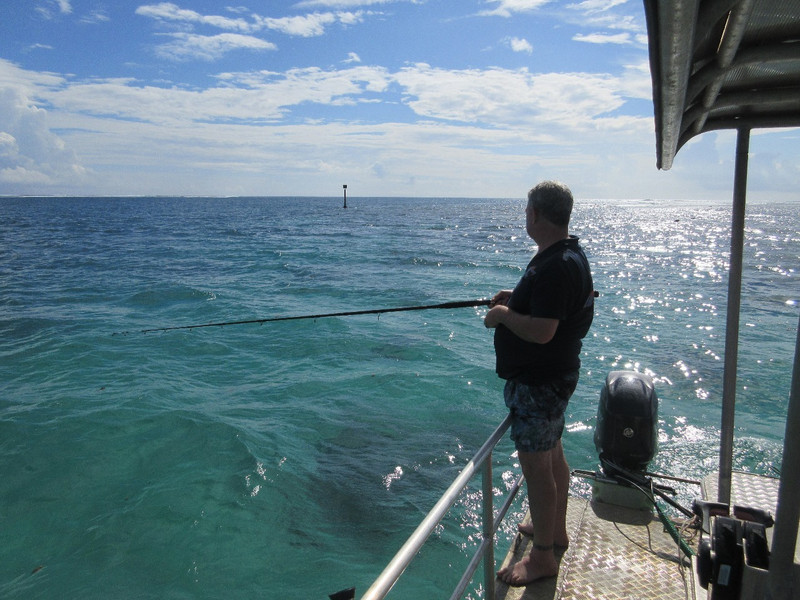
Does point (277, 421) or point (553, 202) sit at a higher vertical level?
point (553, 202)

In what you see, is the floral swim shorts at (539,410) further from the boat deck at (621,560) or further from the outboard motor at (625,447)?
the outboard motor at (625,447)

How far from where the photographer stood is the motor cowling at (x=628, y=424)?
4.17 metres

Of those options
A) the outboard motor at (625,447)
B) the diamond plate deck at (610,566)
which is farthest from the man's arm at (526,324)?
the outboard motor at (625,447)

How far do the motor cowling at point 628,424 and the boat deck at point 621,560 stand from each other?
0.50 meters

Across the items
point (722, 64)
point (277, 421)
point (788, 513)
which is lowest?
point (277, 421)

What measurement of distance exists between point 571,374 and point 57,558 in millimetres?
5033

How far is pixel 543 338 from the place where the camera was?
2.59 m

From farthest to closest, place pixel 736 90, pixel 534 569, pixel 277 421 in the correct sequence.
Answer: pixel 277 421, pixel 534 569, pixel 736 90

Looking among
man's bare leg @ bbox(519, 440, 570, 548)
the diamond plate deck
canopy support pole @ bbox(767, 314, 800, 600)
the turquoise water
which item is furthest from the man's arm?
the turquoise water

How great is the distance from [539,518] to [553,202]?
63.2 inches

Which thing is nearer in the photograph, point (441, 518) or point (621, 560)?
point (441, 518)

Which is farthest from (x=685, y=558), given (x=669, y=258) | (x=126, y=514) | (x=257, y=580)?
(x=669, y=258)

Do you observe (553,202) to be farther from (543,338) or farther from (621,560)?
(621,560)

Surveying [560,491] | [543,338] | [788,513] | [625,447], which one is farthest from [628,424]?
[788,513]
